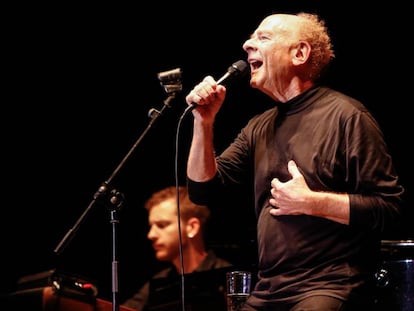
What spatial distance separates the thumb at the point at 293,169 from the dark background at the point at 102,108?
2466 millimetres

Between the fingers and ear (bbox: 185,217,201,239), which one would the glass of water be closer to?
the fingers

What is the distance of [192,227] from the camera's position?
5145mm

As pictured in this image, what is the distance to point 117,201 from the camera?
2998 mm

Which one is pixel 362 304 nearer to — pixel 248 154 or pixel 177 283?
pixel 248 154

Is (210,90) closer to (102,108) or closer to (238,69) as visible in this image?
(238,69)

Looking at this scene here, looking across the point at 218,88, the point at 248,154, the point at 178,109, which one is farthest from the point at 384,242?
the point at 178,109

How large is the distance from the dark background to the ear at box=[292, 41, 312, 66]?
80.8 inches

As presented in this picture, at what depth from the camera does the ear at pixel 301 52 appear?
3.12 metres

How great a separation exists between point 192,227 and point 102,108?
4.32 feet

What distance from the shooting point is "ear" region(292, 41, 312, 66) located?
10.2ft

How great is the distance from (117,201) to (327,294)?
92 centimetres

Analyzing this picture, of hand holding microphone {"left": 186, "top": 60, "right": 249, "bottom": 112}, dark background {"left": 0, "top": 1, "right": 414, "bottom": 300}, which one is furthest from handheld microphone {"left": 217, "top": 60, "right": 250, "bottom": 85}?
dark background {"left": 0, "top": 1, "right": 414, "bottom": 300}

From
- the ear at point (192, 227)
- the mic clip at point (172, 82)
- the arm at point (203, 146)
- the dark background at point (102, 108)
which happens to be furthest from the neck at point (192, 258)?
the mic clip at point (172, 82)

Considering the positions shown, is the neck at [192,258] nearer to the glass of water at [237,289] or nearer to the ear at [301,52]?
the glass of water at [237,289]
